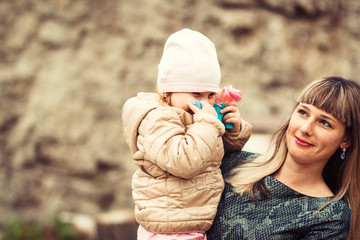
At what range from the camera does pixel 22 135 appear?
5.40 meters

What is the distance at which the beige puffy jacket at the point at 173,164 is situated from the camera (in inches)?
70.7

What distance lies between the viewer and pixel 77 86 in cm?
531

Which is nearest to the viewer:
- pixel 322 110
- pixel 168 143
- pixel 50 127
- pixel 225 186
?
pixel 168 143

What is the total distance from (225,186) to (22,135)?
3.72 meters

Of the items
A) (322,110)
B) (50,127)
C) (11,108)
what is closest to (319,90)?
(322,110)

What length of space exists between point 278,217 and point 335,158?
429 millimetres

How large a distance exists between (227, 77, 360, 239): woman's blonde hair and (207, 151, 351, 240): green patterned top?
0.17ft

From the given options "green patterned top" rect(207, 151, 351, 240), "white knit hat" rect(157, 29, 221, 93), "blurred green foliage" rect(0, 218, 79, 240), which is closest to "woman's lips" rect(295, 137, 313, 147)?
"green patterned top" rect(207, 151, 351, 240)

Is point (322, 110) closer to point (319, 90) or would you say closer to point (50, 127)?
point (319, 90)

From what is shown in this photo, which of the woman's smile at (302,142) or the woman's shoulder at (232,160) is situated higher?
the woman's smile at (302,142)

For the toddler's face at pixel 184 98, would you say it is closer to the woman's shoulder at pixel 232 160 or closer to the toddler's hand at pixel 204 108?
the toddler's hand at pixel 204 108

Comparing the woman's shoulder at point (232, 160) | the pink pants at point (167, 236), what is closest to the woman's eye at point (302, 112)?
the woman's shoulder at point (232, 160)

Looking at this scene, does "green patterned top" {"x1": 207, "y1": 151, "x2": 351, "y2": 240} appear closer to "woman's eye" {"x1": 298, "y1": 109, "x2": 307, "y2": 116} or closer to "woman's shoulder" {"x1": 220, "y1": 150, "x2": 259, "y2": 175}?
"woman's shoulder" {"x1": 220, "y1": 150, "x2": 259, "y2": 175}

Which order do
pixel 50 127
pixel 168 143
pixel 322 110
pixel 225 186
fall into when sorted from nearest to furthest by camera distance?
1. pixel 168 143
2. pixel 322 110
3. pixel 225 186
4. pixel 50 127
